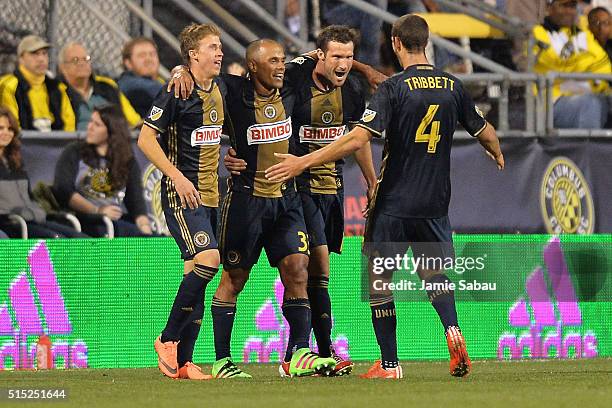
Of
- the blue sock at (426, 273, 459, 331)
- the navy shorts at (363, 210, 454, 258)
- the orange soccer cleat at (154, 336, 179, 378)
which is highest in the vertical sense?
the navy shorts at (363, 210, 454, 258)

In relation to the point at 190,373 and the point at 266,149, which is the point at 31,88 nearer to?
the point at 266,149

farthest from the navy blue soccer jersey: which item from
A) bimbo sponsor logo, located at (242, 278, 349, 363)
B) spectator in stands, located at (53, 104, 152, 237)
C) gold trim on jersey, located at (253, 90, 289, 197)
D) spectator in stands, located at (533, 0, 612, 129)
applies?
spectator in stands, located at (533, 0, 612, 129)

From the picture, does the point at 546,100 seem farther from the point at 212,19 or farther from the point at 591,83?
the point at 212,19

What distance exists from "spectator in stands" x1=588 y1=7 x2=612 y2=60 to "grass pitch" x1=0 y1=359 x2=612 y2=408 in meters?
7.08

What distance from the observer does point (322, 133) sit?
1079cm

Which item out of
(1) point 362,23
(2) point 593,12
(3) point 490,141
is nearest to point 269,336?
(3) point 490,141

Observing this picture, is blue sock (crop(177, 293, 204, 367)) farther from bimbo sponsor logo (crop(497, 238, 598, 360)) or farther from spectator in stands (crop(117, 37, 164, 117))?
spectator in stands (crop(117, 37, 164, 117))

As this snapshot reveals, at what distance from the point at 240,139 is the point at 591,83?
7476mm

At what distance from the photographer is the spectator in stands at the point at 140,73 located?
14.7 m

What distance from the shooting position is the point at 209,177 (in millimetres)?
10234

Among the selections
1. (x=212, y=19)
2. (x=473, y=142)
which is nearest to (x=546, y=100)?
(x=473, y=142)

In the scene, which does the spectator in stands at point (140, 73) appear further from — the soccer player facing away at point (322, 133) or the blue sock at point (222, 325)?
the blue sock at point (222, 325)

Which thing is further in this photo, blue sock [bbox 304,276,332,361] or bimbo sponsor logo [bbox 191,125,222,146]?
blue sock [bbox 304,276,332,361]

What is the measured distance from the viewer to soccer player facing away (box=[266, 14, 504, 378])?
31.5ft
